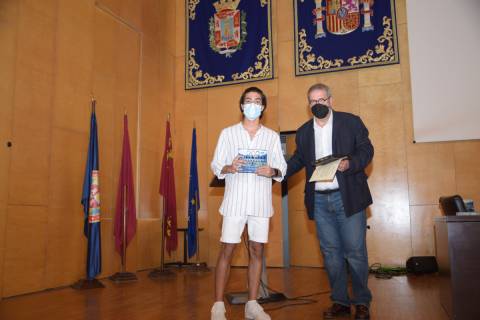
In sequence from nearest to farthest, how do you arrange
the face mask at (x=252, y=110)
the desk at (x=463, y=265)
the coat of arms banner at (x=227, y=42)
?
the desk at (x=463, y=265) → the face mask at (x=252, y=110) → the coat of arms banner at (x=227, y=42)

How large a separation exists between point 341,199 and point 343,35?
4.05m

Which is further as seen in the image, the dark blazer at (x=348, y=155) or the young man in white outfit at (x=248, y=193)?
the dark blazer at (x=348, y=155)

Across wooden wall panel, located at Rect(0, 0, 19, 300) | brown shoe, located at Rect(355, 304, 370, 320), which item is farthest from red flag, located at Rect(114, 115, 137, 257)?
brown shoe, located at Rect(355, 304, 370, 320)

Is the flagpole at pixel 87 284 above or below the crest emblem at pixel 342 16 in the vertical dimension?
below

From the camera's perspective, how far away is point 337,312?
9.23ft

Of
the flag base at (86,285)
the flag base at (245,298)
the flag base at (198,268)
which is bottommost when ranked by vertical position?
the flag base at (198,268)

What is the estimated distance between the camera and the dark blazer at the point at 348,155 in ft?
8.88

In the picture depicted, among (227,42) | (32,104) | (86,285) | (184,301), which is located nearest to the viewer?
(184,301)

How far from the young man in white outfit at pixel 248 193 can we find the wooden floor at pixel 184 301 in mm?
385

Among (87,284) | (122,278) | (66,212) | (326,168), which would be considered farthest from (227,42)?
(326,168)

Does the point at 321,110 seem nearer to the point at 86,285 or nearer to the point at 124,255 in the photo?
the point at 86,285

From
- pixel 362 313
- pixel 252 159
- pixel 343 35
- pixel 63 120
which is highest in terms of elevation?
pixel 343 35

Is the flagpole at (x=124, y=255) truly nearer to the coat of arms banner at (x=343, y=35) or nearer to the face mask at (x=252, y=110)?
the face mask at (x=252, y=110)

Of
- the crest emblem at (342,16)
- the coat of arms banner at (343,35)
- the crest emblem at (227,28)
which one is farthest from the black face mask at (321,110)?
the crest emblem at (227,28)
